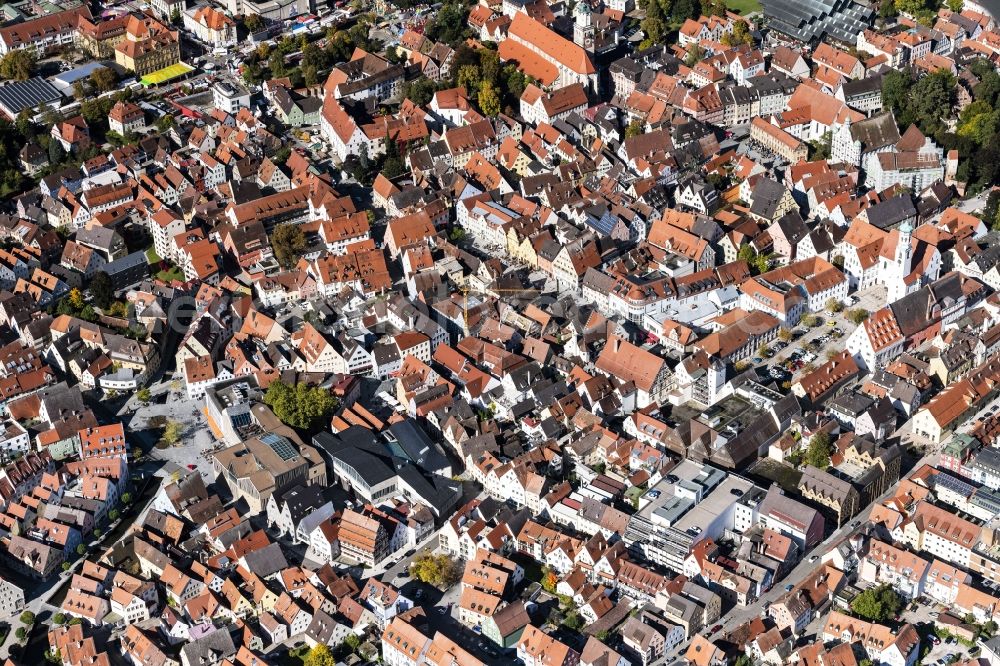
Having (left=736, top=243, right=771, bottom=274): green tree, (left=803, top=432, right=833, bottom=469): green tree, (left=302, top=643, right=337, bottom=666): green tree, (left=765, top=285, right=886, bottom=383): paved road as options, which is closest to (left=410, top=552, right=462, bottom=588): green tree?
(left=302, top=643, right=337, bottom=666): green tree

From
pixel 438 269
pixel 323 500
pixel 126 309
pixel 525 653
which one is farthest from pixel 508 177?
pixel 525 653

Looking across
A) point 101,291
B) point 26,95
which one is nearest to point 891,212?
point 101,291

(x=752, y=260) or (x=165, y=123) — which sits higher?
(x=752, y=260)

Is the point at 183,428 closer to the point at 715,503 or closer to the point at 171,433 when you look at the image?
the point at 171,433

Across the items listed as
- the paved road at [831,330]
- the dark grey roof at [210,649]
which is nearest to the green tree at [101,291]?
the dark grey roof at [210,649]

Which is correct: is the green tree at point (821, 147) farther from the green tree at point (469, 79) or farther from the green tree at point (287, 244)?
the green tree at point (287, 244)

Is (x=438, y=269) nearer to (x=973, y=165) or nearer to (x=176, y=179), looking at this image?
(x=176, y=179)
